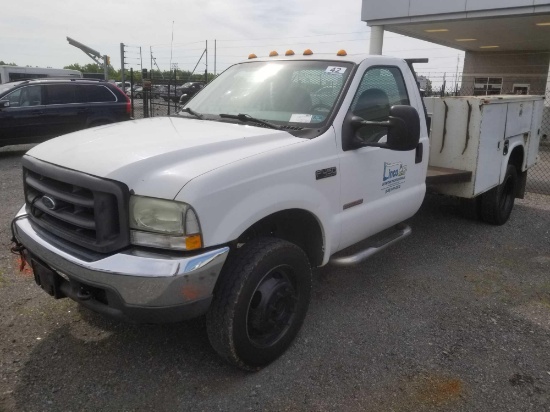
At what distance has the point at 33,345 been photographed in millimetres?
3158

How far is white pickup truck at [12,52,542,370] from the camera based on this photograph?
2.40 m

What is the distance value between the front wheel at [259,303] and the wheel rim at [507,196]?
4.07m

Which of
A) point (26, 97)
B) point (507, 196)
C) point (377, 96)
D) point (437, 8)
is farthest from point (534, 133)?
point (26, 97)

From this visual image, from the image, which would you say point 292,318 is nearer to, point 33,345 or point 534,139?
point 33,345

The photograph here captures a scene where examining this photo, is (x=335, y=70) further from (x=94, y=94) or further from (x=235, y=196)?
(x=94, y=94)

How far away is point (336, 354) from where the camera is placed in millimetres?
3152

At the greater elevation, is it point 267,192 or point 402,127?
point 402,127

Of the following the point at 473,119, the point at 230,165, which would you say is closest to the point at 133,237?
the point at 230,165

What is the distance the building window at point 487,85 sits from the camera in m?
22.0

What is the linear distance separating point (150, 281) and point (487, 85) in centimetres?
2328

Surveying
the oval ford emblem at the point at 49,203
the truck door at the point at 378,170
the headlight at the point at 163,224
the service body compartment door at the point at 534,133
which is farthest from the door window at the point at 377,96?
the service body compartment door at the point at 534,133

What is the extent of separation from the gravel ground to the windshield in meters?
1.54

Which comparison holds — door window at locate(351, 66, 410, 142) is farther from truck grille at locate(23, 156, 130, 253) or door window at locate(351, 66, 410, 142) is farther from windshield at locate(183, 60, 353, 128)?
truck grille at locate(23, 156, 130, 253)

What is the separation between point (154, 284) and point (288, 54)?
2615 mm
